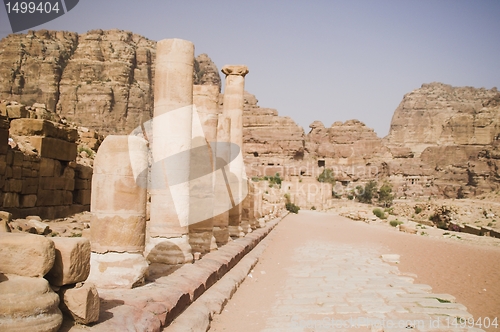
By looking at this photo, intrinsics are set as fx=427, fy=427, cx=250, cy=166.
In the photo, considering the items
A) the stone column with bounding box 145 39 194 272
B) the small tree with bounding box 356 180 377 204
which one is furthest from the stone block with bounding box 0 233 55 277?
the small tree with bounding box 356 180 377 204

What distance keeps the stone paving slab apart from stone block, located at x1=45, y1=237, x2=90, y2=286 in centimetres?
245

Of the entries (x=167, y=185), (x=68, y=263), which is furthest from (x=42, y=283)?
(x=167, y=185)

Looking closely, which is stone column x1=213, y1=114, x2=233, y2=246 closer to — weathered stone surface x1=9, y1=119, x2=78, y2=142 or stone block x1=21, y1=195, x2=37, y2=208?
stone block x1=21, y1=195, x2=37, y2=208

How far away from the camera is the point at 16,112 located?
13766mm

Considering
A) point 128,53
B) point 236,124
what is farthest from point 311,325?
point 128,53

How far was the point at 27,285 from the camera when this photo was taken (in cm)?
283

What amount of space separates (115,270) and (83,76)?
238 ft

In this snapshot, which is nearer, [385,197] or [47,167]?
[47,167]

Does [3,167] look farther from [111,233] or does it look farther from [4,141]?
[111,233]

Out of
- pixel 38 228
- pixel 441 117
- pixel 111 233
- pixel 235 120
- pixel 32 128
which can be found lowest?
pixel 38 228

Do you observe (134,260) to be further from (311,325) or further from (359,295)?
(359,295)

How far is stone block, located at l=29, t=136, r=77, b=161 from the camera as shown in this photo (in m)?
13.2

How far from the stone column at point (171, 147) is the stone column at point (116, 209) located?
76.9 inches

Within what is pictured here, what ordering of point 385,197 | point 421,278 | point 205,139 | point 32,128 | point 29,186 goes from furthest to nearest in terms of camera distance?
1. point 385,197
2. point 32,128
3. point 29,186
4. point 205,139
5. point 421,278
